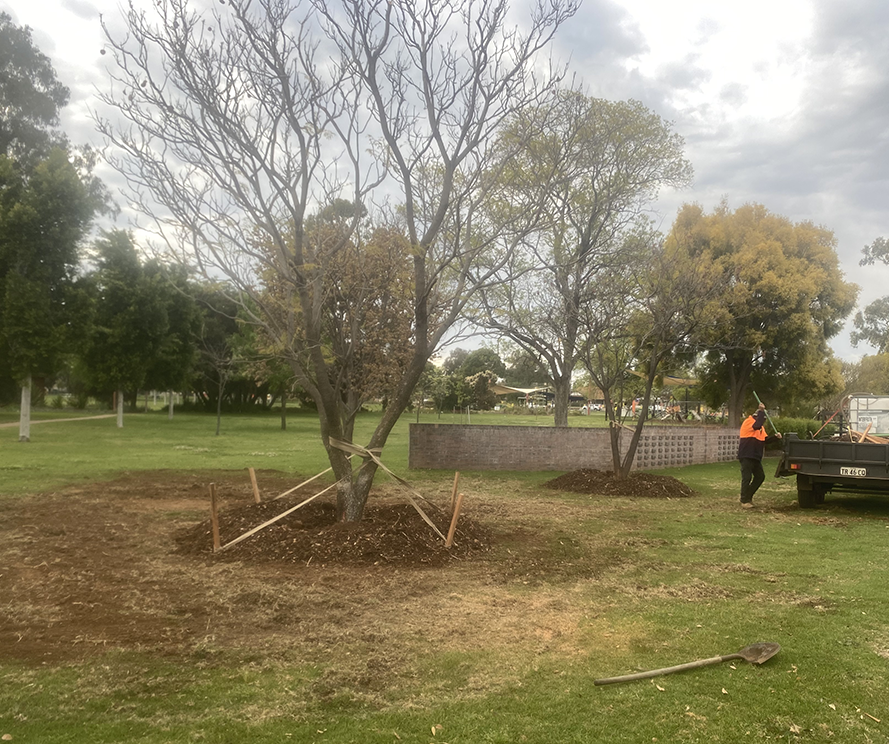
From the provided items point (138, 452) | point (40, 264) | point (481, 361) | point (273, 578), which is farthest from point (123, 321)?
point (481, 361)

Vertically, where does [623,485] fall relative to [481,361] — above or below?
below

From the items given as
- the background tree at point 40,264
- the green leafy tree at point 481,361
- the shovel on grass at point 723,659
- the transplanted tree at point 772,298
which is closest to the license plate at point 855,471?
the shovel on grass at point 723,659

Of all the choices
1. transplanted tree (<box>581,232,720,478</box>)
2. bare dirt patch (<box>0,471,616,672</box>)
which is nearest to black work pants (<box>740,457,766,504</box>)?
transplanted tree (<box>581,232,720,478</box>)

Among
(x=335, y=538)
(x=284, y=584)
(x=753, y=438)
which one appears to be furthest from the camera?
(x=753, y=438)

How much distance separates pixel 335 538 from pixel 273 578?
106 cm

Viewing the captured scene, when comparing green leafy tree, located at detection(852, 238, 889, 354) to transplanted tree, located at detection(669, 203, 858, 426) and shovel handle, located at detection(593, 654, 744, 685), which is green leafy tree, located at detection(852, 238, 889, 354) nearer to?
transplanted tree, located at detection(669, 203, 858, 426)

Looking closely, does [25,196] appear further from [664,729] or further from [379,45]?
[664,729]

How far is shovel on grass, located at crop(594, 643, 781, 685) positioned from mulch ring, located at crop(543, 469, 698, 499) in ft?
26.2

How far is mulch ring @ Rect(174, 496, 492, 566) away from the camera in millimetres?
6656

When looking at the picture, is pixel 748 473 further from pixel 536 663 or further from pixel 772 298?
pixel 772 298

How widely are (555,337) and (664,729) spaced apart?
1386cm

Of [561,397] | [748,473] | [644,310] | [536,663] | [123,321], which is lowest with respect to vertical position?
A: [536,663]

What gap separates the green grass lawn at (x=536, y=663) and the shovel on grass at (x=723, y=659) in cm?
5

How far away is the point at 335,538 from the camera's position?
274 inches
